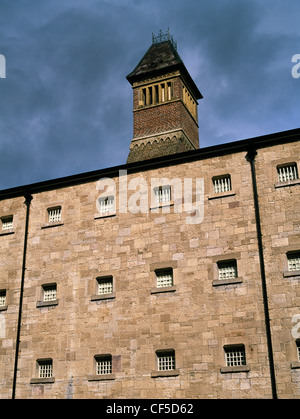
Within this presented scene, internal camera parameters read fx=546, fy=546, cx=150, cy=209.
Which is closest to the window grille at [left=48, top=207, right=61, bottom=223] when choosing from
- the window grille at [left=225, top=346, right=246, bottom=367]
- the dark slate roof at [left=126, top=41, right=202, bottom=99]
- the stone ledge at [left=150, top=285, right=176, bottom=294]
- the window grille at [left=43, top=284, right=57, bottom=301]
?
the window grille at [left=43, top=284, right=57, bottom=301]

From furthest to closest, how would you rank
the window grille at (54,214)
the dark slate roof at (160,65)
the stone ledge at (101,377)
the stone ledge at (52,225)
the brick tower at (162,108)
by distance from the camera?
the dark slate roof at (160,65), the brick tower at (162,108), the window grille at (54,214), the stone ledge at (52,225), the stone ledge at (101,377)

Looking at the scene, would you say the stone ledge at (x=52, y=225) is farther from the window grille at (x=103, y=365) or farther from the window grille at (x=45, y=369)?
the window grille at (x=103, y=365)

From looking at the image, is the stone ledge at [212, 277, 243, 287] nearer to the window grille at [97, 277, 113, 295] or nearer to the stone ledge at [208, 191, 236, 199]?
the stone ledge at [208, 191, 236, 199]

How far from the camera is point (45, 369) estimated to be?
90.5 ft

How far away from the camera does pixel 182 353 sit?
81.9 ft

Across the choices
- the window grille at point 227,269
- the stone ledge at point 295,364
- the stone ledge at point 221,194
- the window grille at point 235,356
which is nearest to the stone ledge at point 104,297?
the window grille at point 227,269

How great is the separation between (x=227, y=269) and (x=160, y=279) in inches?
134

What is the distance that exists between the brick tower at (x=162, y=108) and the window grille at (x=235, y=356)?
26049mm

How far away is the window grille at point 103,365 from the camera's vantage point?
86.3 feet

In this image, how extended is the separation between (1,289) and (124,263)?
7.50 meters

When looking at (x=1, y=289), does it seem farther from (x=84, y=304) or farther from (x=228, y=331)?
(x=228, y=331)

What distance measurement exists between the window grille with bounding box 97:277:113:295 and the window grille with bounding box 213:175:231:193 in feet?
23.4

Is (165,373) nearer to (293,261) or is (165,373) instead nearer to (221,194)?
(293,261)

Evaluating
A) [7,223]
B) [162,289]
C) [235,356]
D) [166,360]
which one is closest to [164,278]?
[162,289]
